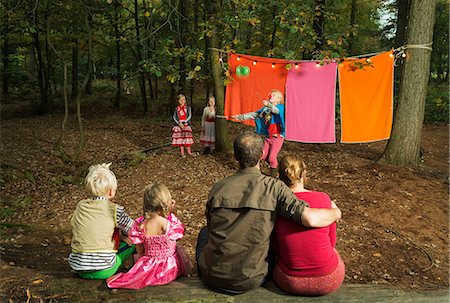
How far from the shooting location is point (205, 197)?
627cm

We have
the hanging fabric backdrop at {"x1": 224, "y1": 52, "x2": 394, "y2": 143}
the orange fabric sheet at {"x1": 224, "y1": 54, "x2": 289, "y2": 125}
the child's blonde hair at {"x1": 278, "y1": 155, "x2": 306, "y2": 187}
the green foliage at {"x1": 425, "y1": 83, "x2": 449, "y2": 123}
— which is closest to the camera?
the child's blonde hair at {"x1": 278, "y1": 155, "x2": 306, "y2": 187}

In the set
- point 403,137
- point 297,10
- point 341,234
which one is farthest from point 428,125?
point 341,234

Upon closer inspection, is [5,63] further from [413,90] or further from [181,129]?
[413,90]

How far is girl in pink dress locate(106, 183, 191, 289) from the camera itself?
9.45 feet

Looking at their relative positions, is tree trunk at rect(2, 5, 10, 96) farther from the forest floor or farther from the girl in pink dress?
the girl in pink dress

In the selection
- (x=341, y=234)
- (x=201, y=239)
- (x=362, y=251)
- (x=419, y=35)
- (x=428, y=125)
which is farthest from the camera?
(x=428, y=125)

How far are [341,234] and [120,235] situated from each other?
117 inches

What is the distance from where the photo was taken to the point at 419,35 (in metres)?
7.16

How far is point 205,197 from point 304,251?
3.76m

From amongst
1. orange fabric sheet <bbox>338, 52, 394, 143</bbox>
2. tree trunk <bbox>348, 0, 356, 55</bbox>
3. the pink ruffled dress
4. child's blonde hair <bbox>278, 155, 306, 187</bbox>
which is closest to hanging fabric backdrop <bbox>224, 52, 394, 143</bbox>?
orange fabric sheet <bbox>338, 52, 394, 143</bbox>

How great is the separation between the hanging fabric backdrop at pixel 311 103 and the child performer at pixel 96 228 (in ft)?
17.1

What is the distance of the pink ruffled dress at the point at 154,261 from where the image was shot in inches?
115

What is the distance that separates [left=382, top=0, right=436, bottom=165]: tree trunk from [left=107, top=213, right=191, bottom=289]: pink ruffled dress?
19.1 ft

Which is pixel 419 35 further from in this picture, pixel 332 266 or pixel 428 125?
pixel 428 125
